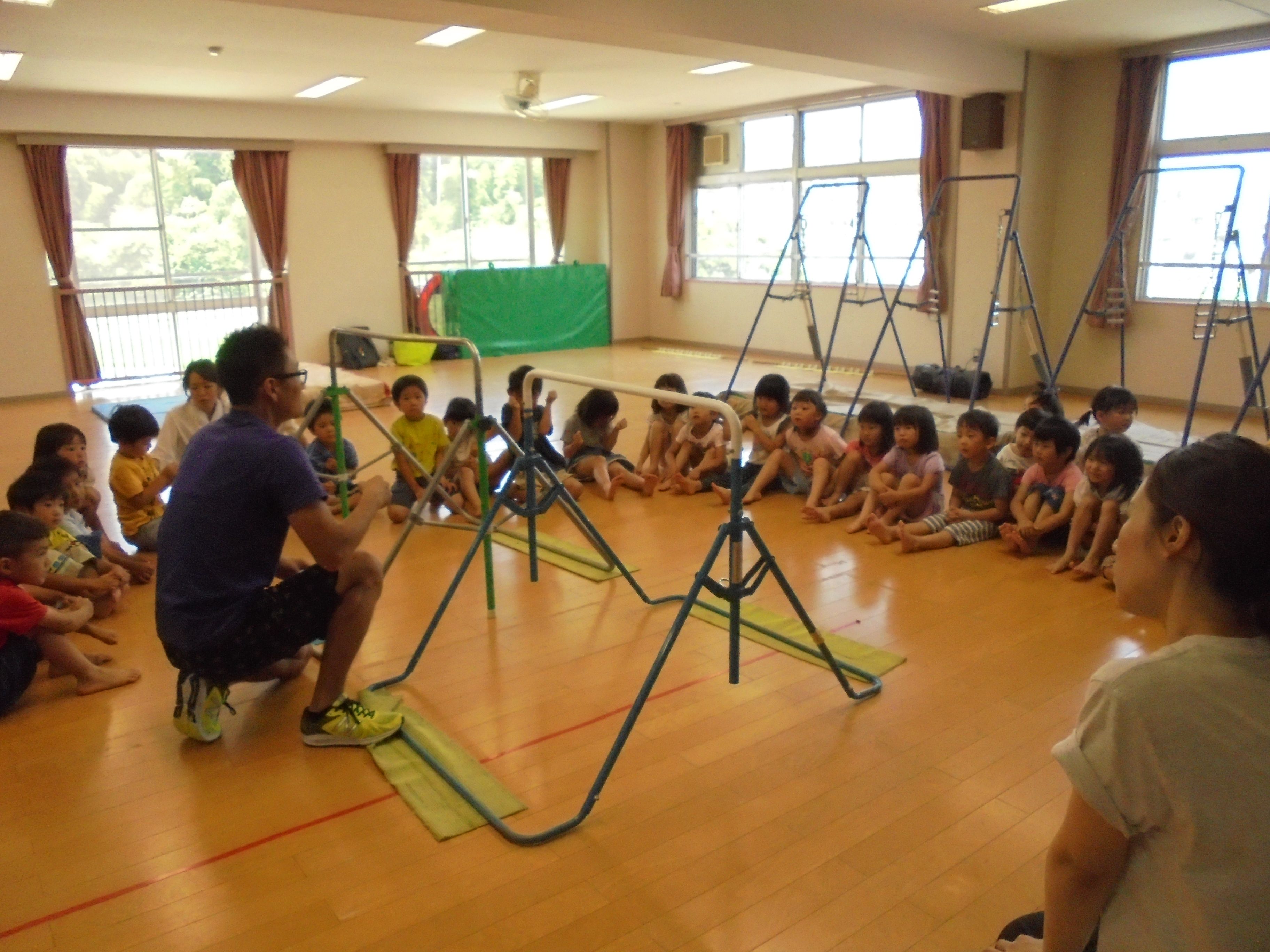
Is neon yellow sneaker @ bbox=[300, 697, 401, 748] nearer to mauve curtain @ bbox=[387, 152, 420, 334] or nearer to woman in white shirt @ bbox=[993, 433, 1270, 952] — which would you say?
woman in white shirt @ bbox=[993, 433, 1270, 952]

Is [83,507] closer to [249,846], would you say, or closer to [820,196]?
[249,846]

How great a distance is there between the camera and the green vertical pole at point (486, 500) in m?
3.09

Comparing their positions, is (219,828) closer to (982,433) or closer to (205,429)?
(205,429)

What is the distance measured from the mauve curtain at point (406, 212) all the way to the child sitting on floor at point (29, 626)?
314 inches

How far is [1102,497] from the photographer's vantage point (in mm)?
3795

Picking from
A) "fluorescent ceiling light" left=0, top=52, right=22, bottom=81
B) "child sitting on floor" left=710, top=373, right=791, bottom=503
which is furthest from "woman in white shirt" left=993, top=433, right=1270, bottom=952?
"fluorescent ceiling light" left=0, top=52, right=22, bottom=81

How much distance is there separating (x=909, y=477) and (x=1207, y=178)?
483 cm

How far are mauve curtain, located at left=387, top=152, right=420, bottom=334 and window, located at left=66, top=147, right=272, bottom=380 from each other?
1507 millimetres

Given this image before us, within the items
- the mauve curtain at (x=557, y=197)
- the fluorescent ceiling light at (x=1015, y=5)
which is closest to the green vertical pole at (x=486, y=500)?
the fluorescent ceiling light at (x=1015, y=5)

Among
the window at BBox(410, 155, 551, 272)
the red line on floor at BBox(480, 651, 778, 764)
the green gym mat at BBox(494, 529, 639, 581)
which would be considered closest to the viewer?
the red line on floor at BBox(480, 651, 778, 764)

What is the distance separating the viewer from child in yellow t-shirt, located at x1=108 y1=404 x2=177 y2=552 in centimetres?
395

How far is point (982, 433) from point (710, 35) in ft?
9.67

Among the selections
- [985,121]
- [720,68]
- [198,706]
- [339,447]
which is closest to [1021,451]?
[339,447]

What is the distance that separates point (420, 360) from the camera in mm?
10617
